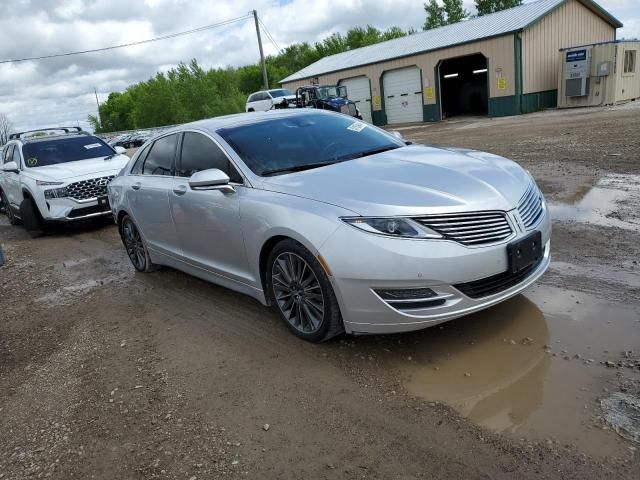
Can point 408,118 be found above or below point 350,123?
below

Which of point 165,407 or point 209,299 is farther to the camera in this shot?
point 209,299

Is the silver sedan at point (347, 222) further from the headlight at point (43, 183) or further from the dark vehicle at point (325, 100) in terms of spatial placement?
the dark vehicle at point (325, 100)

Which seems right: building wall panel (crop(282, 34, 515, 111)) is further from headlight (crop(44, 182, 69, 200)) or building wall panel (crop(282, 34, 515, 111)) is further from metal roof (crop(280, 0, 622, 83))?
headlight (crop(44, 182, 69, 200))

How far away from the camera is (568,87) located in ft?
76.0

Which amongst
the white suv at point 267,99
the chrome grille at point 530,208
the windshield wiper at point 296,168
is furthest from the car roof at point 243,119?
the white suv at point 267,99

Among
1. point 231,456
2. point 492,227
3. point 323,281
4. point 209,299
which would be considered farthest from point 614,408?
point 209,299

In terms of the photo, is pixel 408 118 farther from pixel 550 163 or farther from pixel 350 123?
pixel 350 123

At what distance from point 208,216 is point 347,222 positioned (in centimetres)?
158

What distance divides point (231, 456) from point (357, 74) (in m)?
30.4

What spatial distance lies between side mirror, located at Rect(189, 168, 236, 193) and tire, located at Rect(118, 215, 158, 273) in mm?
2212

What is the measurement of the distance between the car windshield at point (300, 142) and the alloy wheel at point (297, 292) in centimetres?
77

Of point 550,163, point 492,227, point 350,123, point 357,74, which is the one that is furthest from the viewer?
point 357,74

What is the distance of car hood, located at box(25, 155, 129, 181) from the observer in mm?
9180

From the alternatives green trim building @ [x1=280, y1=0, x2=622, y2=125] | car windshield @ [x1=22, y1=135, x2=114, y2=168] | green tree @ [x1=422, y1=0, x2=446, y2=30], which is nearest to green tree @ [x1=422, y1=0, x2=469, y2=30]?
green tree @ [x1=422, y1=0, x2=446, y2=30]
